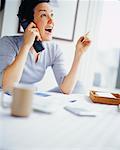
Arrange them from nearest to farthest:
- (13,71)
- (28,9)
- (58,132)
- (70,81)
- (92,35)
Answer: (58,132)
(13,71)
(70,81)
(28,9)
(92,35)

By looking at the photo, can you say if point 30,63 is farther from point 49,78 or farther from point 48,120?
point 48,120

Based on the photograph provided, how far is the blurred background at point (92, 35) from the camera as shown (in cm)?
252

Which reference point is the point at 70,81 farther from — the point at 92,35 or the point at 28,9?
the point at 92,35

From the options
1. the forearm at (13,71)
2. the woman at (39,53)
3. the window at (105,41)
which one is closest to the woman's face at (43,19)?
the woman at (39,53)

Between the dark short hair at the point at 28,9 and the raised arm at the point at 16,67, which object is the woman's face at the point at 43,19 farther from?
the raised arm at the point at 16,67

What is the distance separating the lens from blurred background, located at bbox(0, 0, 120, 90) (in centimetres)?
252

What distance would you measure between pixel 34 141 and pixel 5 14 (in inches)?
73.4

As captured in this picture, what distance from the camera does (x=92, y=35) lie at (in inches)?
104

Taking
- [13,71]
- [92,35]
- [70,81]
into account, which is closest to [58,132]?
[13,71]

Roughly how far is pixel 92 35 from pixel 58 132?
2026 millimetres

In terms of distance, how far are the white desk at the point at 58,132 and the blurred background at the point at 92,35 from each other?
159 centimetres

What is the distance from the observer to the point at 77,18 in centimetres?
256

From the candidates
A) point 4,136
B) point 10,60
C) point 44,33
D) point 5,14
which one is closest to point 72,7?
point 5,14

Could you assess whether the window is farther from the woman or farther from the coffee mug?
the coffee mug
